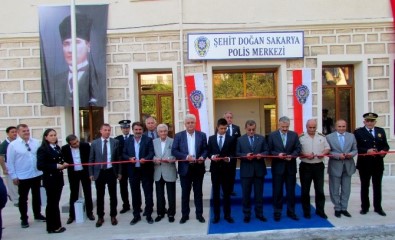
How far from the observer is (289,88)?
30.4 ft

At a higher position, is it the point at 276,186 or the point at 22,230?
the point at 276,186

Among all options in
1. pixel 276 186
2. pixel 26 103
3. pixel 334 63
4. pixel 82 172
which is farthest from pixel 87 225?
pixel 334 63

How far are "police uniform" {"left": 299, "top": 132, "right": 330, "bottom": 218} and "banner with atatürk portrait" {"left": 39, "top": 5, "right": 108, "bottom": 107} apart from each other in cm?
552

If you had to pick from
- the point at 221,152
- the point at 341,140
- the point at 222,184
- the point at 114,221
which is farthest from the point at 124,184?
the point at 341,140

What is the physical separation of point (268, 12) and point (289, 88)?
2.05 metres

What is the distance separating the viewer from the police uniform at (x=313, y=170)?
19.8 feet

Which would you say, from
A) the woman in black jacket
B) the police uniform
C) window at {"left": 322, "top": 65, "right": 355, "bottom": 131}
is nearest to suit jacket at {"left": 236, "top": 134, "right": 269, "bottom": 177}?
the police uniform

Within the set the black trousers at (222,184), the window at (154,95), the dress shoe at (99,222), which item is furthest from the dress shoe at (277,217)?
the window at (154,95)

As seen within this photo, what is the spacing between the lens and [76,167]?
20.3ft

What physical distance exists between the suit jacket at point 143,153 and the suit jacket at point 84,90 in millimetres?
3454

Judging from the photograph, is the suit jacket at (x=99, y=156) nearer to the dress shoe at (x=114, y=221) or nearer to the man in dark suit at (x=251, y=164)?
the dress shoe at (x=114, y=221)

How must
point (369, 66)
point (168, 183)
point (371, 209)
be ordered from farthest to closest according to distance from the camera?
point (369, 66), point (371, 209), point (168, 183)

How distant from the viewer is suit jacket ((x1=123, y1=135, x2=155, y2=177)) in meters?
6.12

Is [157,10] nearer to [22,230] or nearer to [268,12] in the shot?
[268,12]
